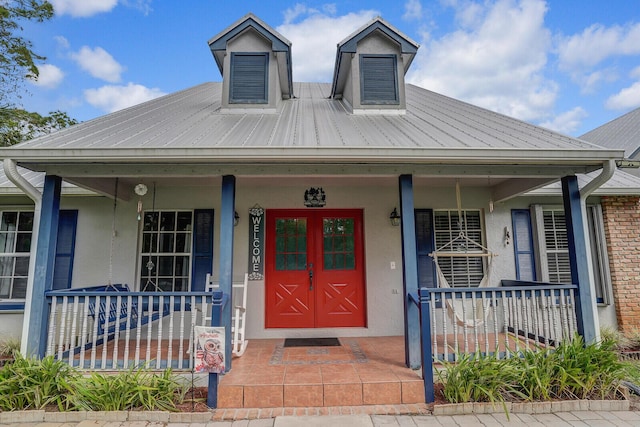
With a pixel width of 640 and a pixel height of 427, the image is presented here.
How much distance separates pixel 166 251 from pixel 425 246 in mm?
4530

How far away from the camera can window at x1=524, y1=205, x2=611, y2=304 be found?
5.82 metres

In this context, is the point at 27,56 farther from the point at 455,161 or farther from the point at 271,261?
the point at 455,161

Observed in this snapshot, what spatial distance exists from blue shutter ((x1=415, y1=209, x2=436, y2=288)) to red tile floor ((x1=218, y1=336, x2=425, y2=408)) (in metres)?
1.84

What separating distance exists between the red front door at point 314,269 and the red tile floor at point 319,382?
1.30 m

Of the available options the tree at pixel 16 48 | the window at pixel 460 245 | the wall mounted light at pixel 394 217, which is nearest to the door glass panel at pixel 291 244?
the wall mounted light at pixel 394 217

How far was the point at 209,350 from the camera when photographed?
329 cm

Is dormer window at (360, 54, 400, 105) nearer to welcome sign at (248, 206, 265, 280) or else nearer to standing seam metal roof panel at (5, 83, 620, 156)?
standing seam metal roof panel at (5, 83, 620, 156)

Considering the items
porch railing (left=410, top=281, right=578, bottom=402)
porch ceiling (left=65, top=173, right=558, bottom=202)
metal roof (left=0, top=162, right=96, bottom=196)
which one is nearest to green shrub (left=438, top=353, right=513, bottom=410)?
porch railing (left=410, top=281, right=578, bottom=402)

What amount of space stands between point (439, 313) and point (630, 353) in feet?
9.05

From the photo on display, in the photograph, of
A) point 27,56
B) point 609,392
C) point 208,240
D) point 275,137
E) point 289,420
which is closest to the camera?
point 289,420

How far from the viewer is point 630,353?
508cm

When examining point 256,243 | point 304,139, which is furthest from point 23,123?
point 304,139

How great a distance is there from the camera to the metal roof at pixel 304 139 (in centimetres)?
379

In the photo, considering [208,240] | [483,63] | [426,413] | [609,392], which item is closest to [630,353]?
[609,392]
